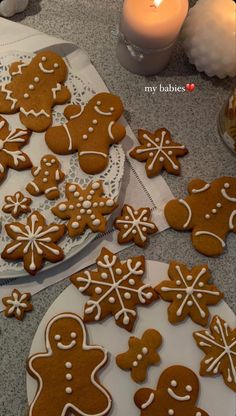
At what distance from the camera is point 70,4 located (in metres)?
0.81

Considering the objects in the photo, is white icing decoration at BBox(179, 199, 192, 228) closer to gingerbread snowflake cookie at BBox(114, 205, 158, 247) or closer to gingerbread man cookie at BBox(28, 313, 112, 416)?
gingerbread snowflake cookie at BBox(114, 205, 158, 247)

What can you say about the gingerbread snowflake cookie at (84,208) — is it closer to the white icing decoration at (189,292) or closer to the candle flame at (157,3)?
the white icing decoration at (189,292)

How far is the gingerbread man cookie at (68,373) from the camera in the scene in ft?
1.90

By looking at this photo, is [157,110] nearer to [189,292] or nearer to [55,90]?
[55,90]

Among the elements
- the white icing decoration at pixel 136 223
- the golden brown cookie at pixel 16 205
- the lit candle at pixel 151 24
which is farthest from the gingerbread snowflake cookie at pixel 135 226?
the lit candle at pixel 151 24

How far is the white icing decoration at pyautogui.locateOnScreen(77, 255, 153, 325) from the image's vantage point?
62 cm

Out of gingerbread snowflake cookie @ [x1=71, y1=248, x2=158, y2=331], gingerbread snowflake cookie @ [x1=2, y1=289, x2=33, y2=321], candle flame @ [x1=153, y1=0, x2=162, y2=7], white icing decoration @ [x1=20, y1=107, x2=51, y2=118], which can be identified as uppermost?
candle flame @ [x1=153, y1=0, x2=162, y2=7]

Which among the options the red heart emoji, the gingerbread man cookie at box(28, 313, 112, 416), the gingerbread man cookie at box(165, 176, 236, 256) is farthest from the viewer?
the red heart emoji

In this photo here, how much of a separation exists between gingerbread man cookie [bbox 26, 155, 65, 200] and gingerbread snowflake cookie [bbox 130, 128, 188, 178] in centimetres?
11

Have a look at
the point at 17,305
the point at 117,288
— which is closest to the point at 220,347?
the point at 117,288

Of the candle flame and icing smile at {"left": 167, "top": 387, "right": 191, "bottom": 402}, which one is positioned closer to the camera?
icing smile at {"left": 167, "top": 387, "right": 191, "bottom": 402}

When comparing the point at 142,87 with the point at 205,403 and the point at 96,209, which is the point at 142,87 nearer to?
the point at 96,209

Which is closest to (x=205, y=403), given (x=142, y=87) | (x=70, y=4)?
(x=142, y=87)

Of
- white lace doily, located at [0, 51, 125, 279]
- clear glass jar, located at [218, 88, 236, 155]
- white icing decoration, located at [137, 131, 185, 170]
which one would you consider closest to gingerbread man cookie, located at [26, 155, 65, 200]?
white lace doily, located at [0, 51, 125, 279]
